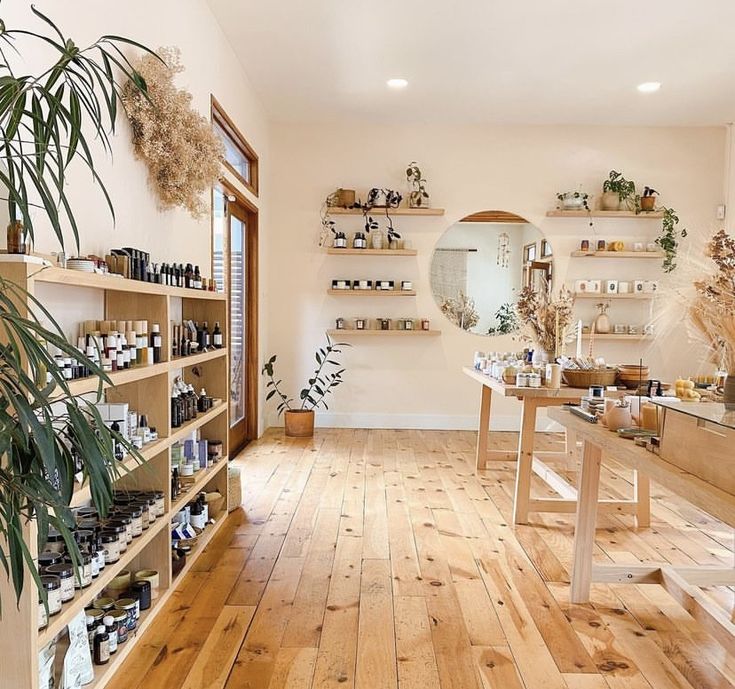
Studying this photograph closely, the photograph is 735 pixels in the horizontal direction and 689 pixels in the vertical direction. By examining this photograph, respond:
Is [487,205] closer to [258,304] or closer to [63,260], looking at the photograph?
[258,304]

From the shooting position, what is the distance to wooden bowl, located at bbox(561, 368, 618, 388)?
345 centimetres

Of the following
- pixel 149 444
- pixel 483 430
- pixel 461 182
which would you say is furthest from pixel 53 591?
pixel 461 182

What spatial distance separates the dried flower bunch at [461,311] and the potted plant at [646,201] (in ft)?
5.76

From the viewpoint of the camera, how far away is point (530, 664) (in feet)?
7.07

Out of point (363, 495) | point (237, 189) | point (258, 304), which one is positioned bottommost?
point (363, 495)

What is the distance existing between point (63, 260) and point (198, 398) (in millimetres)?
1463

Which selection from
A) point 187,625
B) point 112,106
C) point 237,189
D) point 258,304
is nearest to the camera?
point 112,106

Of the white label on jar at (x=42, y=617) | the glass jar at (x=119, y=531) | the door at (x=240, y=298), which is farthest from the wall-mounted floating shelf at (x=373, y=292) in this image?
the white label on jar at (x=42, y=617)

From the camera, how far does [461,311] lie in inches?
254

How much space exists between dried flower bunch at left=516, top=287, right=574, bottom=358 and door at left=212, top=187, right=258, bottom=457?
210cm

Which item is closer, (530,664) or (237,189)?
(530,664)

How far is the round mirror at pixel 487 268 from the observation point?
6.38 metres

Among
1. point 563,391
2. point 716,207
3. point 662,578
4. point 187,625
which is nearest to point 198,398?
point 187,625

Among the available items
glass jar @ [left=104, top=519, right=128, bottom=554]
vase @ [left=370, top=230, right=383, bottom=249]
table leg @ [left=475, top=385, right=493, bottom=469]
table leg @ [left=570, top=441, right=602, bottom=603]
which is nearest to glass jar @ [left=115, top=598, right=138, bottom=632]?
glass jar @ [left=104, top=519, right=128, bottom=554]
